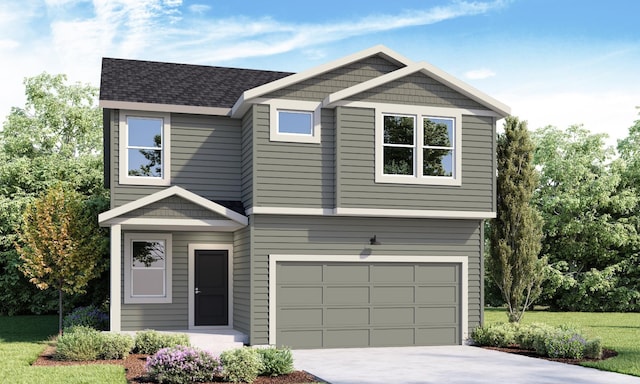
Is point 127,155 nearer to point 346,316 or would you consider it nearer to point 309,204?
point 309,204

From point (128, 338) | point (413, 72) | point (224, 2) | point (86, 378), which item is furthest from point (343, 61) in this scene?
point (86, 378)

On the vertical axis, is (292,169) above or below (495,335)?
above

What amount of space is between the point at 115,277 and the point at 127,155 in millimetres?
3257

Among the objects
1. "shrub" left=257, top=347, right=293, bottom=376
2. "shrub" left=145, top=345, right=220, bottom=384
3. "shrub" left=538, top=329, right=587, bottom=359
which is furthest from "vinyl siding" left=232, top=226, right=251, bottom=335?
"shrub" left=538, top=329, right=587, bottom=359

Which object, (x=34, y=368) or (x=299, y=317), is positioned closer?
(x=34, y=368)

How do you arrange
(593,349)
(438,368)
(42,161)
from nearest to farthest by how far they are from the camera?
(438,368)
(593,349)
(42,161)

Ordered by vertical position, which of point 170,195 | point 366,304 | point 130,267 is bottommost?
point 366,304

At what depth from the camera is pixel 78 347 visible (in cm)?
1470

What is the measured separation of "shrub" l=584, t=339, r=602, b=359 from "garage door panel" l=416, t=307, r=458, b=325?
3808mm

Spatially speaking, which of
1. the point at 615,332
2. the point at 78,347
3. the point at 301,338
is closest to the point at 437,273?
the point at 301,338

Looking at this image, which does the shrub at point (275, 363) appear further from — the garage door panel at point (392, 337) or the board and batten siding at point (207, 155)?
the board and batten siding at point (207, 155)

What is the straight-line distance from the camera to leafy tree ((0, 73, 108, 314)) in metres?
27.4

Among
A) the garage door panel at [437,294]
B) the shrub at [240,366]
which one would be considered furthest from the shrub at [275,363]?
the garage door panel at [437,294]

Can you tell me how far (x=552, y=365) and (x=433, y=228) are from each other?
16.7 feet
